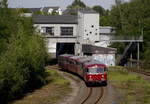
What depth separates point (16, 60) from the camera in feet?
110

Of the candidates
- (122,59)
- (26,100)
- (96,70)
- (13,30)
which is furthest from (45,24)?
(26,100)

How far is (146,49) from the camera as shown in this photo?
70.2 meters

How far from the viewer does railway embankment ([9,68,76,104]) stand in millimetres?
32200

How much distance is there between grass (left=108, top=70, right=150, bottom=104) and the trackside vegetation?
8.90 meters

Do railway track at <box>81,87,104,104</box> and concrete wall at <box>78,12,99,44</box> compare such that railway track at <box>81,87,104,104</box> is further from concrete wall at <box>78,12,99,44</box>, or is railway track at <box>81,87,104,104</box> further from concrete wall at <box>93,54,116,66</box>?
concrete wall at <box>78,12,99,44</box>

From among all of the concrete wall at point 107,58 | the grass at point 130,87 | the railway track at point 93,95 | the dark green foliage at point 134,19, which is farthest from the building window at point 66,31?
the railway track at point 93,95

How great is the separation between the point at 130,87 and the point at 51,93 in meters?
8.65

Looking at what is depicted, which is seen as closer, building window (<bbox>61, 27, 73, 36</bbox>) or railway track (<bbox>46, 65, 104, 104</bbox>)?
railway track (<bbox>46, 65, 104, 104</bbox>)

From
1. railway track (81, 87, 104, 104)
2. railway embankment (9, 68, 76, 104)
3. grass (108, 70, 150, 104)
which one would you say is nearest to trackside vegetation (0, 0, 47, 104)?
railway embankment (9, 68, 76, 104)

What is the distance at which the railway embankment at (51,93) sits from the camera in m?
32.2

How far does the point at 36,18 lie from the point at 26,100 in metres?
41.7

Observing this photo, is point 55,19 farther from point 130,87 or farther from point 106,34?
point 130,87

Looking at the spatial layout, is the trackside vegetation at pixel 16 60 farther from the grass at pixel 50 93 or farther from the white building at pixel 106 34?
the white building at pixel 106 34

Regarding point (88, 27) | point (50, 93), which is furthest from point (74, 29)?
point (50, 93)
